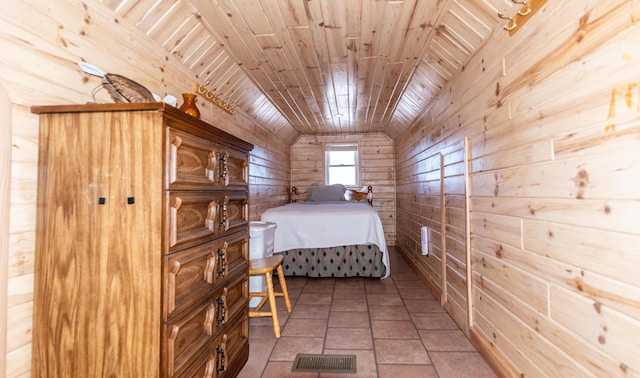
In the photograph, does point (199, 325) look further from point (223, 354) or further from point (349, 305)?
point (349, 305)

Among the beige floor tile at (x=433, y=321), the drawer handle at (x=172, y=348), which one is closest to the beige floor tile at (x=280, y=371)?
the drawer handle at (x=172, y=348)

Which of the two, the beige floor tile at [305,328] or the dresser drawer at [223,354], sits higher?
the dresser drawer at [223,354]

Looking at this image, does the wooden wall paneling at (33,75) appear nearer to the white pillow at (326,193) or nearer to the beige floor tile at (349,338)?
the beige floor tile at (349,338)

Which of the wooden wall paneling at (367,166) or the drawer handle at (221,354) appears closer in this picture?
the drawer handle at (221,354)

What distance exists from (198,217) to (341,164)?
5.13 m

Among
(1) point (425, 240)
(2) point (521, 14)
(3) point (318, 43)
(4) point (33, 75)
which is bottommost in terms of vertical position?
(1) point (425, 240)

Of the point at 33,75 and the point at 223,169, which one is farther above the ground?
the point at 33,75

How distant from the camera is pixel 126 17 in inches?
64.7

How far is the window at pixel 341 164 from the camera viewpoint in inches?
249

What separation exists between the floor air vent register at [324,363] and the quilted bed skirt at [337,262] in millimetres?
1760

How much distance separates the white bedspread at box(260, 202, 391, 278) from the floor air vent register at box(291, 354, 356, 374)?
1717mm

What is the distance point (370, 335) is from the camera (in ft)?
7.60

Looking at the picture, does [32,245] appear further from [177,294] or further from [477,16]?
[477,16]

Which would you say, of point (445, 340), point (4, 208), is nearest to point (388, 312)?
point (445, 340)
